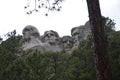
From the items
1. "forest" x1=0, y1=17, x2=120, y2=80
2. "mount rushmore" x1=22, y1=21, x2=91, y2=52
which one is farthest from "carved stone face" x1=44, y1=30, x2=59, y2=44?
"forest" x1=0, y1=17, x2=120, y2=80

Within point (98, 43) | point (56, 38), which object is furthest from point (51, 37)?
point (98, 43)

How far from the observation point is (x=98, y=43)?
1040 cm

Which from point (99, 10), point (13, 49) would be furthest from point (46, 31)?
point (99, 10)

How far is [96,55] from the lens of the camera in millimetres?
10328

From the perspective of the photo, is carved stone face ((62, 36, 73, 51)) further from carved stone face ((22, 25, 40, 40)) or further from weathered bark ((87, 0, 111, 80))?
weathered bark ((87, 0, 111, 80))

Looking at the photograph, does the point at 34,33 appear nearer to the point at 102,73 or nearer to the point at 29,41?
the point at 29,41

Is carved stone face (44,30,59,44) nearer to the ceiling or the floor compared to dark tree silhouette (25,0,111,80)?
nearer to the ceiling

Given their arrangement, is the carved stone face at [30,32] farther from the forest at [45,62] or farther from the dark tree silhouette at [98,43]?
the dark tree silhouette at [98,43]

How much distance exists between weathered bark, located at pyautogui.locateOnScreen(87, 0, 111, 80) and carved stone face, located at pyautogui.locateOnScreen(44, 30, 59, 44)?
2549 inches

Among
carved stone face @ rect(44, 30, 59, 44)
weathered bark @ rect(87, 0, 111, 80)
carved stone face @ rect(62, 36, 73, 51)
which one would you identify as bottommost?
weathered bark @ rect(87, 0, 111, 80)

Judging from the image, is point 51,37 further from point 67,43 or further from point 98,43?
point 98,43

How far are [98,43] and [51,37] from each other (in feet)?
217

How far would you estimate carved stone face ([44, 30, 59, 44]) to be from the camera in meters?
76.0

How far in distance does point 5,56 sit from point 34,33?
37674 mm
